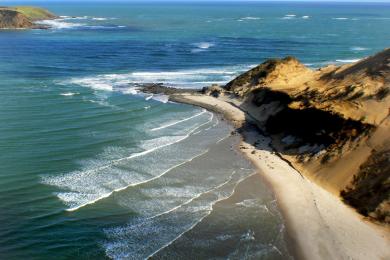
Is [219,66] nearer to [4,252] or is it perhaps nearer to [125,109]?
[125,109]

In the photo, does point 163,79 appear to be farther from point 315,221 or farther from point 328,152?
point 315,221

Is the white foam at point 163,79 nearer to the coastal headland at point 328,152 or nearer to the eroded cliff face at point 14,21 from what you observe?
the coastal headland at point 328,152

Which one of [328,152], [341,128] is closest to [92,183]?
[328,152]

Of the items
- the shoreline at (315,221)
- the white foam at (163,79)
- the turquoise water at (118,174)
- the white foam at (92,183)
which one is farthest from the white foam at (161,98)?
the white foam at (92,183)

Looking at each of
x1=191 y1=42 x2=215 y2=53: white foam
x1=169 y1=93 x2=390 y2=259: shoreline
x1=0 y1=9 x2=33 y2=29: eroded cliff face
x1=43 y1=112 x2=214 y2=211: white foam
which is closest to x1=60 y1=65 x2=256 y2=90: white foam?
x1=191 y1=42 x2=215 y2=53: white foam

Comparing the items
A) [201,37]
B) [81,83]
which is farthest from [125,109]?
[201,37]

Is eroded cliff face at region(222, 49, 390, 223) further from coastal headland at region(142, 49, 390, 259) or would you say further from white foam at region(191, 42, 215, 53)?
white foam at region(191, 42, 215, 53)
